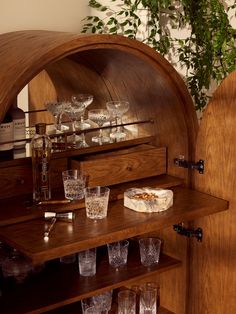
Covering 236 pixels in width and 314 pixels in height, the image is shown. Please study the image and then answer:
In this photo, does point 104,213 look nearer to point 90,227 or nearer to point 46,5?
point 90,227

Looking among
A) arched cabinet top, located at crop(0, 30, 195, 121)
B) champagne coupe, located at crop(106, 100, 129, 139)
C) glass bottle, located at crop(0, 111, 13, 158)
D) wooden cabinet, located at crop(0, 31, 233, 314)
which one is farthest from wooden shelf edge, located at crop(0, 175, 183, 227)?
arched cabinet top, located at crop(0, 30, 195, 121)

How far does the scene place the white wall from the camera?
287cm

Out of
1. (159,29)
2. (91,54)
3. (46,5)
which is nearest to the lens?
(91,54)

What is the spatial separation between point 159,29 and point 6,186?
1.33m

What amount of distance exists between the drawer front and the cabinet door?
0.55m

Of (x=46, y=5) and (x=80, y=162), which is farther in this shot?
(x=46, y=5)

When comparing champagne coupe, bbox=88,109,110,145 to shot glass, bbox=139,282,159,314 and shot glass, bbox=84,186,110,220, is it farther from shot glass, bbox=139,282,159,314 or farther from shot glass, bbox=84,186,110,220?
shot glass, bbox=139,282,159,314

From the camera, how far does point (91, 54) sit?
8.55 ft

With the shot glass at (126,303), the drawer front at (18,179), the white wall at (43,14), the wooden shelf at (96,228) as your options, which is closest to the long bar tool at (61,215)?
the wooden shelf at (96,228)

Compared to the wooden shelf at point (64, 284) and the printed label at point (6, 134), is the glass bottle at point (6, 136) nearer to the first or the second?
the printed label at point (6, 134)

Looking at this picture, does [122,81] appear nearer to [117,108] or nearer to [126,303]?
[117,108]

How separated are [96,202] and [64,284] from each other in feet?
1.11

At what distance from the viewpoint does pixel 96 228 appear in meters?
2.25

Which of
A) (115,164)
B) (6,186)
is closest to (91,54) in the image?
(115,164)
